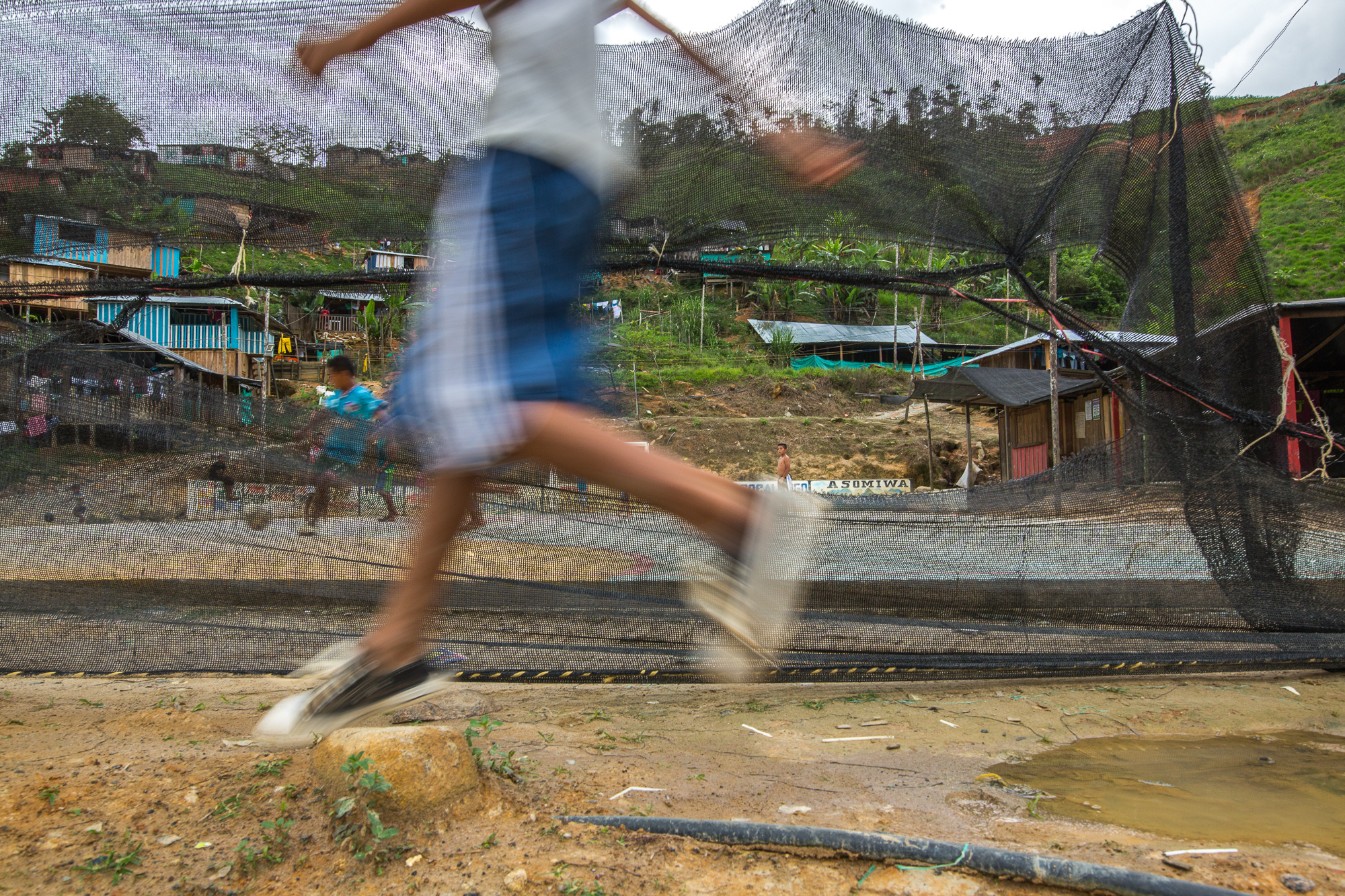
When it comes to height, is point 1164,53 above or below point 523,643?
above

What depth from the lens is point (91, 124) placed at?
303 cm

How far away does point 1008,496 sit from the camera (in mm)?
3285

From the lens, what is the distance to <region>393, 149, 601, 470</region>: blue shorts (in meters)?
1.21

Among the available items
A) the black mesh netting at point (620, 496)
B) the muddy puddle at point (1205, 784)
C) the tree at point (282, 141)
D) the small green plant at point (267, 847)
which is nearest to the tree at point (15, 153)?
the black mesh netting at point (620, 496)

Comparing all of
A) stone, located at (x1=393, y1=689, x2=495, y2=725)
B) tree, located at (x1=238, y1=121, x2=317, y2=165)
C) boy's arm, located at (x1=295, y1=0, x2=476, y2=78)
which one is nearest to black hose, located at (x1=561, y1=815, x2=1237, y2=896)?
stone, located at (x1=393, y1=689, x2=495, y2=725)

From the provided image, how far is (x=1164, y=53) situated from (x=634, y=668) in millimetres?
3240

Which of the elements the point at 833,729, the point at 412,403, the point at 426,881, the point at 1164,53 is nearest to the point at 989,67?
the point at 1164,53

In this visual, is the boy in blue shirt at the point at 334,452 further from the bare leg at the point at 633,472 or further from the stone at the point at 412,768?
the bare leg at the point at 633,472

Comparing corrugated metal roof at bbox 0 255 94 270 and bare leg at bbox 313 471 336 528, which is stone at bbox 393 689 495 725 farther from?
corrugated metal roof at bbox 0 255 94 270

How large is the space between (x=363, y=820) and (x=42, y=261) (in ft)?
10.4

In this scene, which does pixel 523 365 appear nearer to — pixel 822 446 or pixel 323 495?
pixel 323 495

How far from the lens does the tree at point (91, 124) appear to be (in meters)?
2.98

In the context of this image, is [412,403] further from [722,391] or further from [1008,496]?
[722,391]

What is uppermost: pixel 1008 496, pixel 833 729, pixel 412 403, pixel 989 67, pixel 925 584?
pixel 989 67
